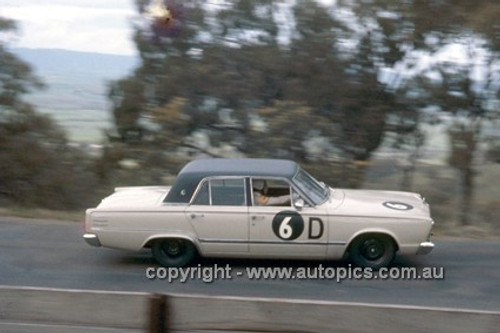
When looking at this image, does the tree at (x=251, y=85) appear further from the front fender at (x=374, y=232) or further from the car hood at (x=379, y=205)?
the front fender at (x=374, y=232)

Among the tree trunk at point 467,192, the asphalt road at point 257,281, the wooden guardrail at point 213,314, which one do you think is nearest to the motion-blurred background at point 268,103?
the tree trunk at point 467,192

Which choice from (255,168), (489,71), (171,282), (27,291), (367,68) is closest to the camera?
(27,291)

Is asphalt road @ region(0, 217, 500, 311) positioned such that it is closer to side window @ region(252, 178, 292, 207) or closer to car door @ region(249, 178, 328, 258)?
car door @ region(249, 178, 328, 258)

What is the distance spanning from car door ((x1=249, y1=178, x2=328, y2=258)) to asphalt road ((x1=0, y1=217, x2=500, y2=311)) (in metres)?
0.36

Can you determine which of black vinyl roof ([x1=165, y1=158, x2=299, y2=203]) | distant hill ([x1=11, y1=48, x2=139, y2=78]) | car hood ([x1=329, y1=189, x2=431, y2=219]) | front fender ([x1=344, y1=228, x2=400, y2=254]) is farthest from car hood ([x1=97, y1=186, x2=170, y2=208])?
distant hill ([x1=11, y1=48, x2=139, y2=78])

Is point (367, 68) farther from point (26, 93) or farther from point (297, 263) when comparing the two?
point (297, 263)

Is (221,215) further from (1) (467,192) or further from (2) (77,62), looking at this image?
(2) (77,62)

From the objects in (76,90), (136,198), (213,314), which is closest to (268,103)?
(76,90)

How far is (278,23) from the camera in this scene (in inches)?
750

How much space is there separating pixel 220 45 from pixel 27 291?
562 inches

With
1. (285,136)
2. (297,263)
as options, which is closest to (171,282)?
(297,263)

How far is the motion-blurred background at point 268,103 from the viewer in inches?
680

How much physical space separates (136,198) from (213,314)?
224 inches

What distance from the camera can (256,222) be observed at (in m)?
10.1
